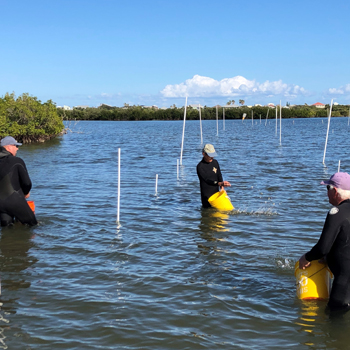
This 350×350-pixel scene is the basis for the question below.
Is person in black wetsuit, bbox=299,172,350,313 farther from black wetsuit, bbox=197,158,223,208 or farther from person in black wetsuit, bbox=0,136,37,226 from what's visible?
black wetsuit, bbox=197,158,223,208

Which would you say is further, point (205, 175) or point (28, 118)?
point (28, 118)

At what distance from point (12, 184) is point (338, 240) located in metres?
6.43

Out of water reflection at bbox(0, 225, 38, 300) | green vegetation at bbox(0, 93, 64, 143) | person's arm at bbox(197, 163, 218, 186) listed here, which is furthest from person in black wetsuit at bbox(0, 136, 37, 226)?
green vegetation at bbox(0, 93, 64, 143)

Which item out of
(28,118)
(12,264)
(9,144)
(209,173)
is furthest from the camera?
(28,118)

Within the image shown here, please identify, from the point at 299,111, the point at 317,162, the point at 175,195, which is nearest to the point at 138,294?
the point at 175,195

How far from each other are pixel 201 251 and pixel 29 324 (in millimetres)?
4046

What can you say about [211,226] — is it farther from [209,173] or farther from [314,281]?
[314,281]

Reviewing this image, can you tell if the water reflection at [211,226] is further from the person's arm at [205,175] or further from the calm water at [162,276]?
the person's arm at [205,175]

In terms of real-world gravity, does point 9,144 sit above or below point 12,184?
above

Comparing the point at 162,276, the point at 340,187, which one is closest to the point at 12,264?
the point at 162,276

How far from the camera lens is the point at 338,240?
202 inches

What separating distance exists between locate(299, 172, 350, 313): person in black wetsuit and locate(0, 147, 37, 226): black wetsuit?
235 inches

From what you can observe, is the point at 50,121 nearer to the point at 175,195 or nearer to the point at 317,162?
the point at 317,162

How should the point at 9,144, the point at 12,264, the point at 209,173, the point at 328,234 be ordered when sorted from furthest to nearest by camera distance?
the point at 209,173 → the point at 9,144 → the point at 12,264 → the point at 328,234
